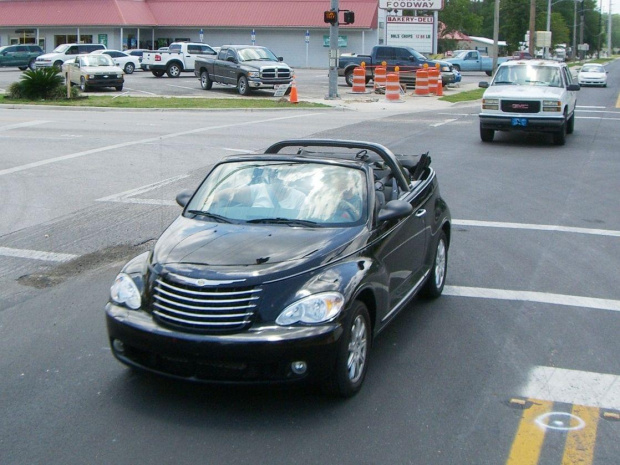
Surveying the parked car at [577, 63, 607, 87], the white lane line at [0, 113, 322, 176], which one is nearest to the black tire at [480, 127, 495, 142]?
the white lane line at [0, 113, 322, 176]

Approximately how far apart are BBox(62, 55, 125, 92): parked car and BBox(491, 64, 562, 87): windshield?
1939cm

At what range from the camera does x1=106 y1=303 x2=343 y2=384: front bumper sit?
16.9ft

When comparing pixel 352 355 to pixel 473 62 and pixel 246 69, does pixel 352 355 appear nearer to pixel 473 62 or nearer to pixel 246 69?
pixel 246 69

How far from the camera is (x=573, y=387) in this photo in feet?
19.5

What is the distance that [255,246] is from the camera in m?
5.83

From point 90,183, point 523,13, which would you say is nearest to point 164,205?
point 90,183

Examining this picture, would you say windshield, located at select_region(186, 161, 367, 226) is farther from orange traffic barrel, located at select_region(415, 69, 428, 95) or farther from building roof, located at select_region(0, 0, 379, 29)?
building roof, located at select_region(0, 0, 379, 29)

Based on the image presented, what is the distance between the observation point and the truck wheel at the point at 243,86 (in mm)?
33656

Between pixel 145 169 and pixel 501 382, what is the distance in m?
11.1

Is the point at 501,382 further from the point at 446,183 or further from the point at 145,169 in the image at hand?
the point at 145,169

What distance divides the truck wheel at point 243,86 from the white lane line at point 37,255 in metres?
24.4

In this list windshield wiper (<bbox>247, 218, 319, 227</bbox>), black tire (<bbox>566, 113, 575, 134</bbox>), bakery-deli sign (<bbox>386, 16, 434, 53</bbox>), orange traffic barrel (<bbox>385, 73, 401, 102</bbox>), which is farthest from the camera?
bakery-deli sign (<bbox>386, 16, 434, 53</bbox>)

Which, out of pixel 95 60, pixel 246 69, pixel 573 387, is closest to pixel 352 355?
pixel 573 387

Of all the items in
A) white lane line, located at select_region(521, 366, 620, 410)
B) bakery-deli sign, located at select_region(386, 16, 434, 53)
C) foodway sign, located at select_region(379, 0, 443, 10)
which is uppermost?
foodway sign, located at select_region(379, 0, 443, 10)
